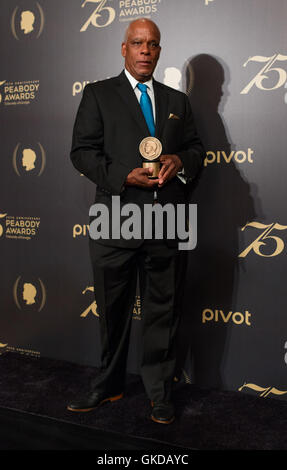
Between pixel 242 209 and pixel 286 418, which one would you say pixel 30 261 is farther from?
pixel 286 418

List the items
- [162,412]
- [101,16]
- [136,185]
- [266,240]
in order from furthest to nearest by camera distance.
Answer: [101,16]
[266,240]
[162,412]
[136,185]

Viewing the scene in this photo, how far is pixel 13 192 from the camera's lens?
10.2ft

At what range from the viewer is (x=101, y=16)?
2732 mm

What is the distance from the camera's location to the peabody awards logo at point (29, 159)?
117 inches

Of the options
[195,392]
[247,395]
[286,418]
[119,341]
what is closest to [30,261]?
[119,341]

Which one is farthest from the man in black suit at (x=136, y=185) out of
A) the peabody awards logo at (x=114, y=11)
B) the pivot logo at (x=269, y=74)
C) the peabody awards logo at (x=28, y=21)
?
the peabody awards logo at (x=28, y=21)

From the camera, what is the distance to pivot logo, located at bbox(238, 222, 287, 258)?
97.0 inches

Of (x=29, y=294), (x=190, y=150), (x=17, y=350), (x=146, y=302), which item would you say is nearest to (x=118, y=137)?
(x=190, y=150)

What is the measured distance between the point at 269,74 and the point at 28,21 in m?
1.47

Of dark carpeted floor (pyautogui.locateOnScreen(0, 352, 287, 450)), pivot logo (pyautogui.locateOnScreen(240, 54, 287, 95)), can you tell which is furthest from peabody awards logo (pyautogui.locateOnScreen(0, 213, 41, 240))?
pivot logo (pyautogui.locateOnScreen(240, 54, 287, 95))

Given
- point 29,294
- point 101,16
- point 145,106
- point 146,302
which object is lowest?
point 29,294

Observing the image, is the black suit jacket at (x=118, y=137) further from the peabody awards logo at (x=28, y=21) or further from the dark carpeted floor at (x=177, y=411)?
the peabody awards logo at (x=28, y=21)

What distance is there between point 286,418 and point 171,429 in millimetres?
552

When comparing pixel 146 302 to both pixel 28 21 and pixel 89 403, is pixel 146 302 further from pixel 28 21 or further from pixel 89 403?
pixel 28 21
